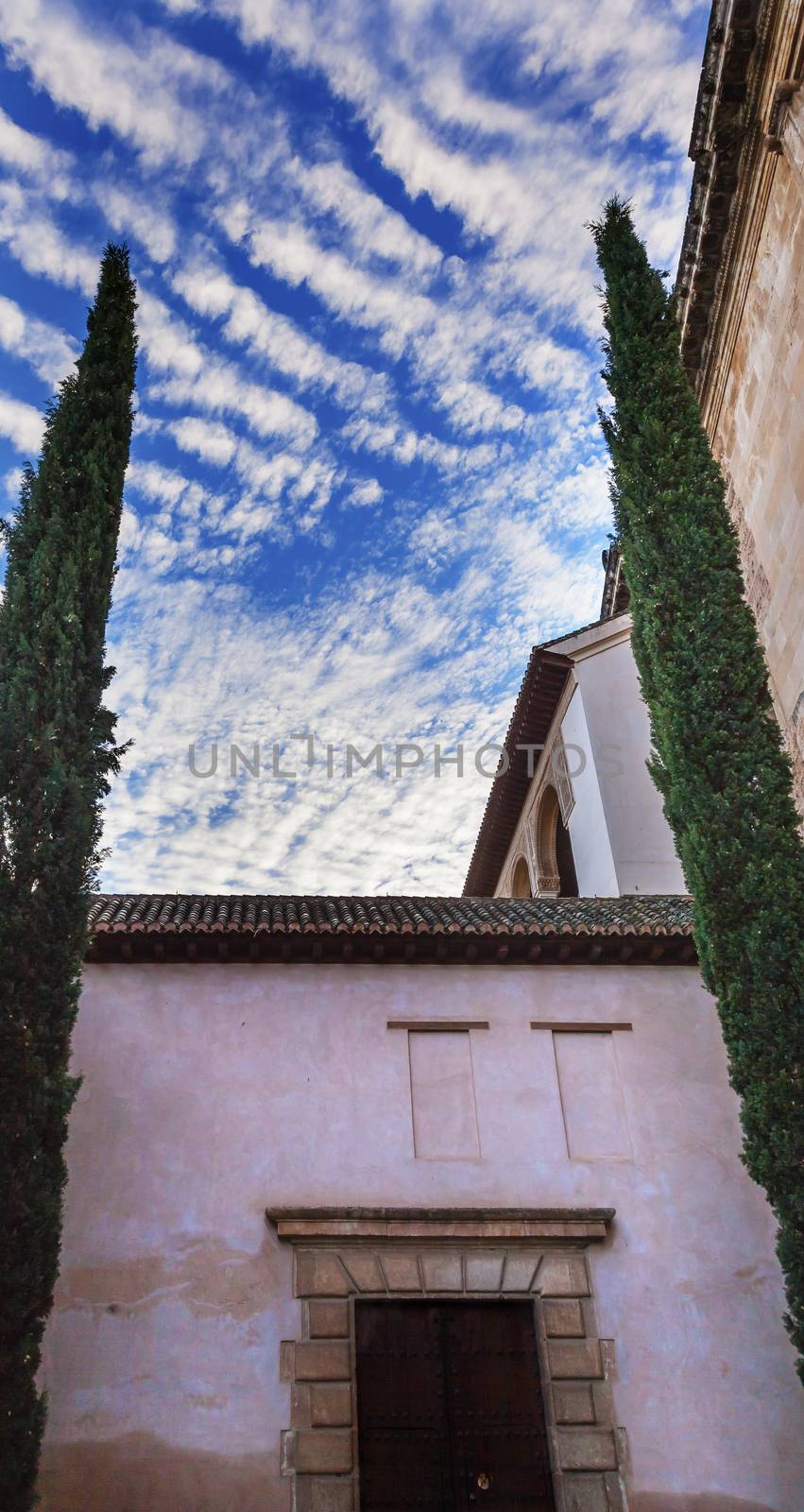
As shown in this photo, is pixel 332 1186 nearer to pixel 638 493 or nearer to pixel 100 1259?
pixel 100 1259

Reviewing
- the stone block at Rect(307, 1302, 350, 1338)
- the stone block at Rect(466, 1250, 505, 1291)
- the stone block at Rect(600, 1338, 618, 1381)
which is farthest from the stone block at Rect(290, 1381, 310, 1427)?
the stone block at Rect(600, 1338, 618, 1381)

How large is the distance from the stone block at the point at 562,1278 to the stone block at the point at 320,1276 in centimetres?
159

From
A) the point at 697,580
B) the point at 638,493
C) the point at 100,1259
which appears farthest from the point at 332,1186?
the point at 638,493

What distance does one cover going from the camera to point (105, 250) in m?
12.1

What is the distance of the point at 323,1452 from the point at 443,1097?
289 centimetres

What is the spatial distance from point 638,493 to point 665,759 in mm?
2511

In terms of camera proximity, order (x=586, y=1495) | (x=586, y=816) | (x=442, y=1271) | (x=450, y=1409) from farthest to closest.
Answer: (x=586, y=816)
(x=442, y=1271)
(x=450, y=1409)
(x=586, y=1495)

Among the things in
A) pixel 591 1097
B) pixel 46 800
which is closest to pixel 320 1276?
pixel 591 1097

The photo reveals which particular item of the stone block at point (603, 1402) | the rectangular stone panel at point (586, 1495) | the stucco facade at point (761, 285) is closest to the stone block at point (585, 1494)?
the rectangular stone panel at point (586, 1495)

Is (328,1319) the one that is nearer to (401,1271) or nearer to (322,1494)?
(401,1271)

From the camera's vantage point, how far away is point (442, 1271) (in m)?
9.15

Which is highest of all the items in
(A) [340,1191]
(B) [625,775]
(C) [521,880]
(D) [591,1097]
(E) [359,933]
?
(C) [521,880]

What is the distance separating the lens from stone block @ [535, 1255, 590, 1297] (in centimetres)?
915

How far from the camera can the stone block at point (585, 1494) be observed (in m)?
8.24
